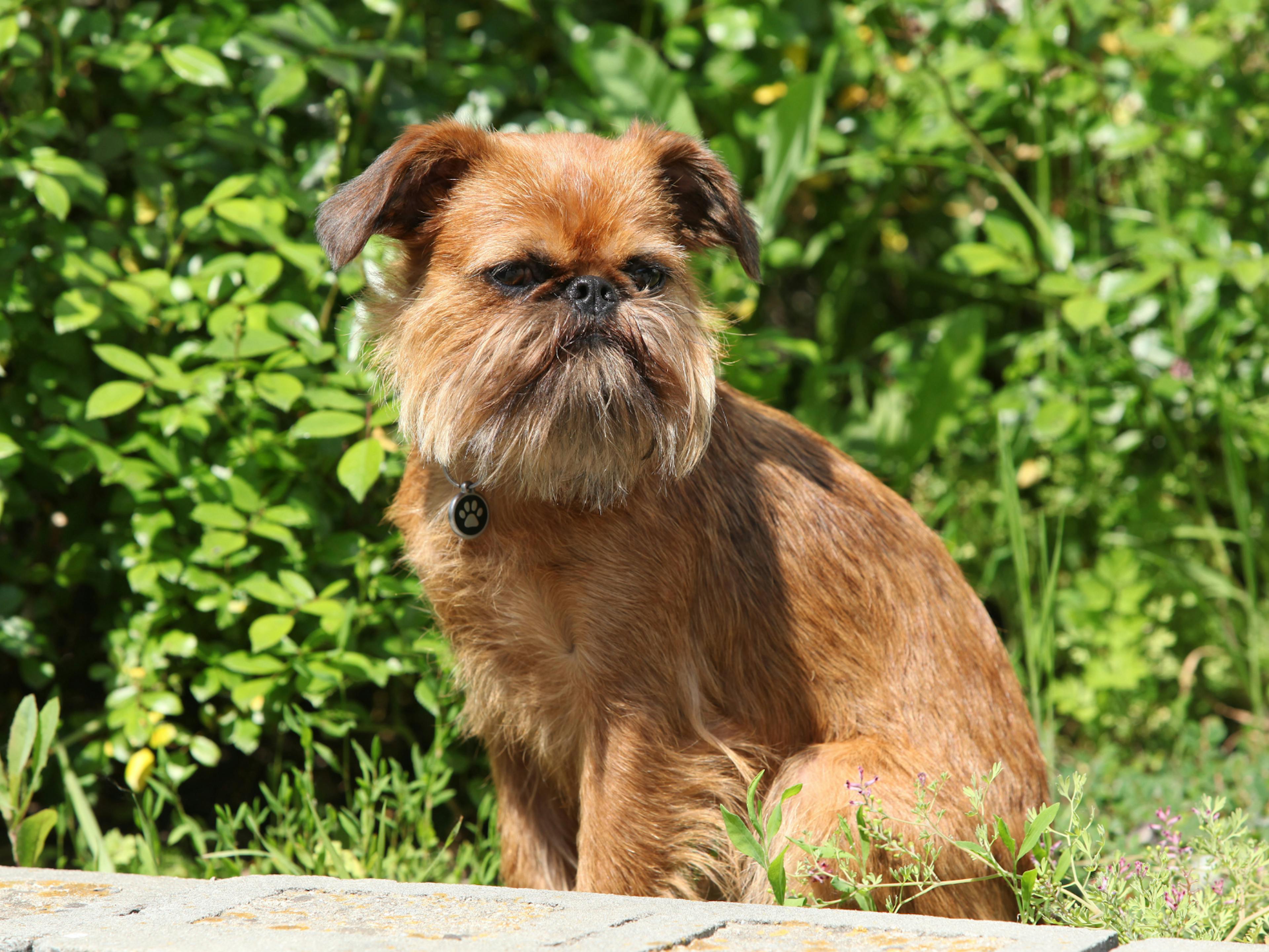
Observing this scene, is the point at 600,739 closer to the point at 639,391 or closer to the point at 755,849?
the point at 755,849

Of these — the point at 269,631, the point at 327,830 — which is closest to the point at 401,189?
the point at 269,631

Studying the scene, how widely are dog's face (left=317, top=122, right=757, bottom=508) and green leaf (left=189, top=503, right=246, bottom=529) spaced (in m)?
0.92

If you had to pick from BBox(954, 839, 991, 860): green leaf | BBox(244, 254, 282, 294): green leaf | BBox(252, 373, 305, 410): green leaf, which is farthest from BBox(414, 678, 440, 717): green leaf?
BBox(954, 839, 991, 860): green leaf

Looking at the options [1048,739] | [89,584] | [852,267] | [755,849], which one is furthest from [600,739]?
[852,267]

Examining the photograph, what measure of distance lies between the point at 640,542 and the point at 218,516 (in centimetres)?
138

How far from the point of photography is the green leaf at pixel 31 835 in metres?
2.90

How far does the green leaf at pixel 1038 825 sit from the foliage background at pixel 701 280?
1.16m

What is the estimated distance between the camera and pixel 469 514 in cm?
271

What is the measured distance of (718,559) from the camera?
281 cm

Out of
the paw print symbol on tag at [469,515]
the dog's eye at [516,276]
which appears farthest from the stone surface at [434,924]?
the dog's eye at [516,276]

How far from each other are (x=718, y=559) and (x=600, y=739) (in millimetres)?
504

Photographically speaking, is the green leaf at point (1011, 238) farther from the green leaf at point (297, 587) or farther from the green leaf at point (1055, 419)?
the green leaf at point (297, 587)

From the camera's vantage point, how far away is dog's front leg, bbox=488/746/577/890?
3.15 metres

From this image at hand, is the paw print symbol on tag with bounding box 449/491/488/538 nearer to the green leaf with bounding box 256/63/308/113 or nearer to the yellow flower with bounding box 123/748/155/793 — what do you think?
the yellow flower with bounding box 123/748/155/793
